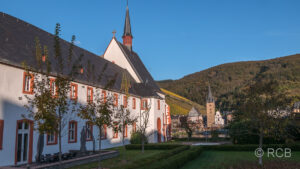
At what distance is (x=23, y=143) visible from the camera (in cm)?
1560

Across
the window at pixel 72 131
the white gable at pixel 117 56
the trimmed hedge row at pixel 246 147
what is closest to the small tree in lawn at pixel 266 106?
the trimmed hedge row at pixel 246 147

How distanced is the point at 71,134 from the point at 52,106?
10658mm

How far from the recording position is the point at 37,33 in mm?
21797

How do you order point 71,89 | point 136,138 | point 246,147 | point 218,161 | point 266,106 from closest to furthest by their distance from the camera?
point 266,106, point 218,161, point 71,89, point 246,147, point 136,138

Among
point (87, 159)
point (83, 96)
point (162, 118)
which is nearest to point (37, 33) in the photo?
point (83, 96)

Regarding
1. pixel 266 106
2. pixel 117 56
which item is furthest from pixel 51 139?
pixel 117 56

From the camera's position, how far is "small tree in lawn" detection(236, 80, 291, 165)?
13703 millimetres

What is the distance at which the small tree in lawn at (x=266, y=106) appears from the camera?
13703 millimetres

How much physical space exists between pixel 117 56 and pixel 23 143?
82.5 feet

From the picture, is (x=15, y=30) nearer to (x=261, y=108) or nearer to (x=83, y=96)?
(x=83, y=96)

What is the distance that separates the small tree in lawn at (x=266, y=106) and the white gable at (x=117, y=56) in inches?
979

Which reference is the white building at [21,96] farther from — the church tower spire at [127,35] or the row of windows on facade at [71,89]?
the church tower spire at [127,35]

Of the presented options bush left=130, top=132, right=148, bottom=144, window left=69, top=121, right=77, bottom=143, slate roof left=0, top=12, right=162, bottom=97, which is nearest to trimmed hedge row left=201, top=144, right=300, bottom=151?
bush left=130, top=132, right=148, bottom=144

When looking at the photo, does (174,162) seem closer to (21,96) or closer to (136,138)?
(21,96)
